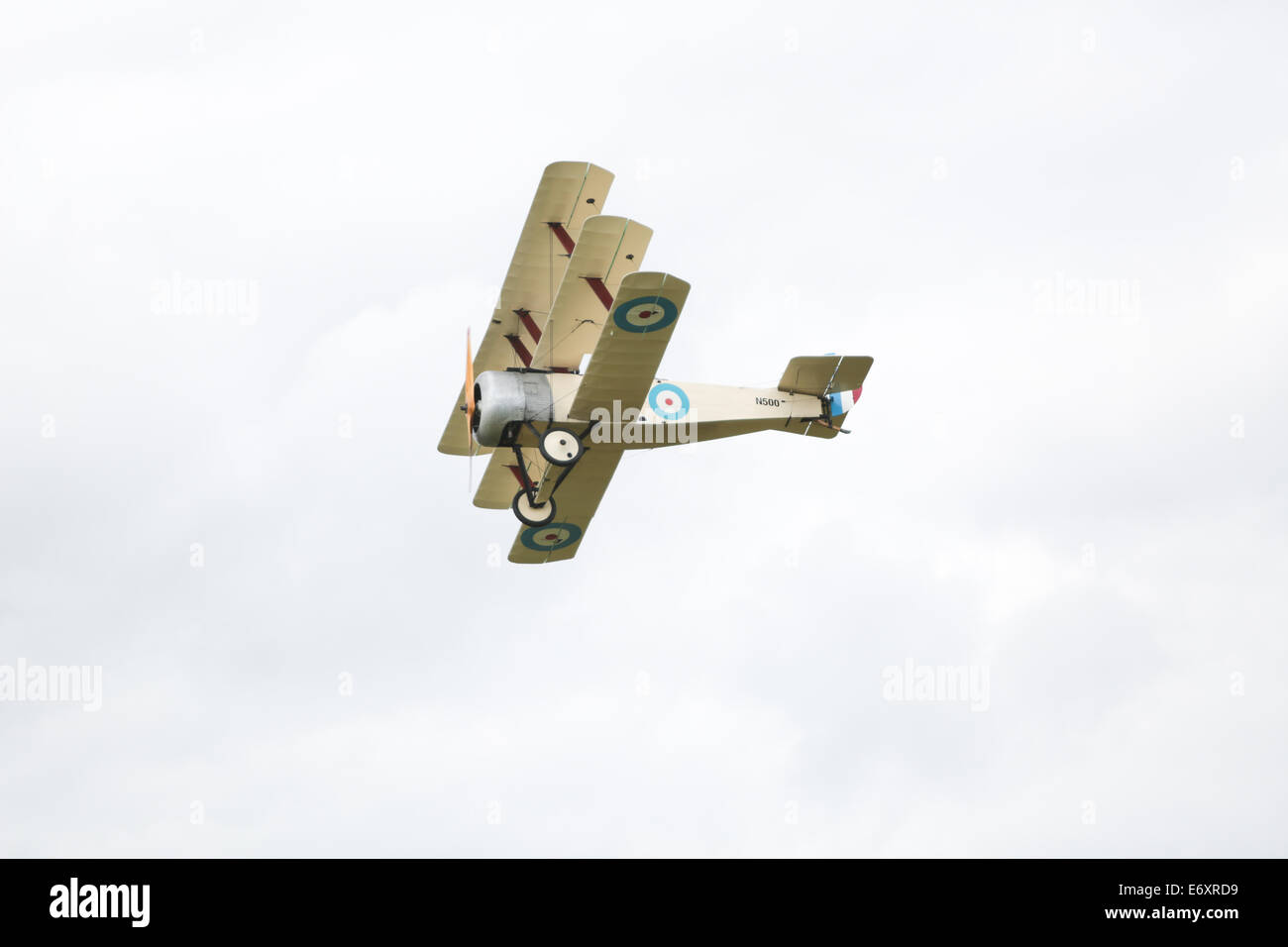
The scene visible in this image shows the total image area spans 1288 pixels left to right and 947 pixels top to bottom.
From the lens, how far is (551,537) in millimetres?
32688

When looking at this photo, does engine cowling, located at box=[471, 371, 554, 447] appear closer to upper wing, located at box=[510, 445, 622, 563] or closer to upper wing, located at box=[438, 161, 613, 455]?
upper wing, located at box=[510, 445, 622, 563]

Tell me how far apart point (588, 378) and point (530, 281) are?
3.60 m

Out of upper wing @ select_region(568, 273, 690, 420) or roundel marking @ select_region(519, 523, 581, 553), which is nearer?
upper wing @ select_region(568, 273, 690, 420)

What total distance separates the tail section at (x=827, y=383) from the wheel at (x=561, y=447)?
14.1 ft

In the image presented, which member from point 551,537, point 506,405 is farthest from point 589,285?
point 551,537

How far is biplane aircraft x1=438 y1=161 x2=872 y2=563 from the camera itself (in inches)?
1119

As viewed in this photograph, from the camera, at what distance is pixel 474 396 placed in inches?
1178

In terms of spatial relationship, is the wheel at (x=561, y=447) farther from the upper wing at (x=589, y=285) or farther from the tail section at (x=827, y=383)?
the tail section at (x=827, y=383)

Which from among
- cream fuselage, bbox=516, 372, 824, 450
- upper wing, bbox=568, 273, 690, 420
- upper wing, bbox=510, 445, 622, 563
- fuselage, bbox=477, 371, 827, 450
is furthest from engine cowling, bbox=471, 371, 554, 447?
upper wing, bbox=510, 445, 622, 563

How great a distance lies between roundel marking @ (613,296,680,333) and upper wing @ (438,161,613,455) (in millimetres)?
3351

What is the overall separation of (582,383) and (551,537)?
15.4 feet
